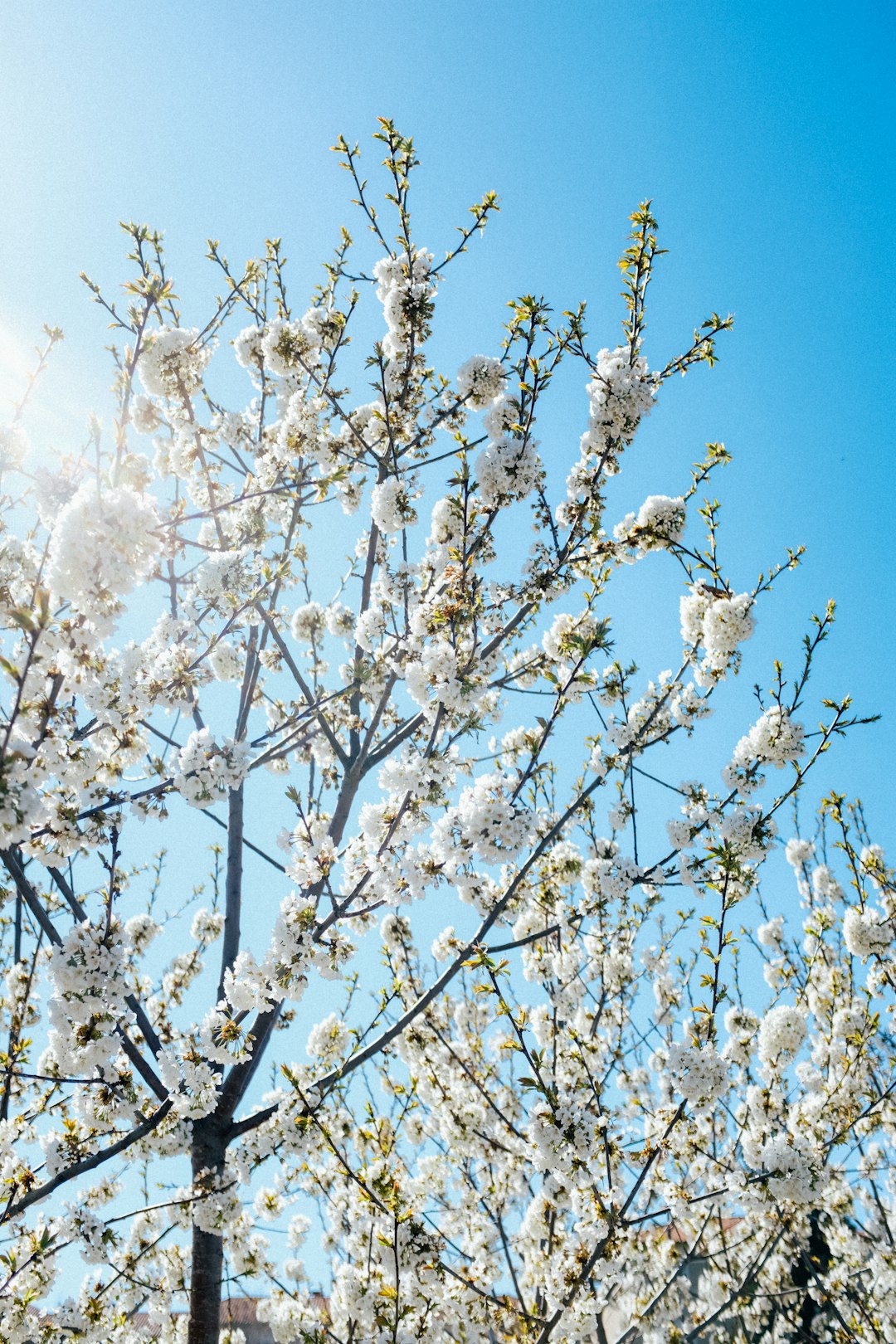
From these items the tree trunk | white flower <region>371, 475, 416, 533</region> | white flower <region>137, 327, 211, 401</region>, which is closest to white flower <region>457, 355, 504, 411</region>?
white flower <region>371, 475, 416, 533</region>

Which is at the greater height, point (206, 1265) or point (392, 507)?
point (392, 507)

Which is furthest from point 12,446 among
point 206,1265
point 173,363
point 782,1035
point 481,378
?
point 782,1035

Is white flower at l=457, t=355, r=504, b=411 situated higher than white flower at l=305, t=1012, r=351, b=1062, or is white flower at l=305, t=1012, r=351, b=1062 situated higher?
white flower at l=457, t=355, r=504, b=411

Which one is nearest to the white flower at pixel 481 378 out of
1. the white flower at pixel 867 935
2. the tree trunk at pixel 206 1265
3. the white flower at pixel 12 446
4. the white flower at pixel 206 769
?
the white flower at pixel 12 446

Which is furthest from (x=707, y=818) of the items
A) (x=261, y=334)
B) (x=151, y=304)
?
(x=261, y=334)

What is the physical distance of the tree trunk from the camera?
190 inches

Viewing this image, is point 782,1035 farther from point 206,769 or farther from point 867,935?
point 206,769

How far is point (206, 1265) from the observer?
505 cm

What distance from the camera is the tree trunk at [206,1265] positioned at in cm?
482

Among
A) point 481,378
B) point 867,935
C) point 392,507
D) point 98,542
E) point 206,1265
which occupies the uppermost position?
point 481,378

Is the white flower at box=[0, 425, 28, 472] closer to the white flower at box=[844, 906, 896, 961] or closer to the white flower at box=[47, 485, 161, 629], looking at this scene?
the white flower at box=[47, 485, 161, 629]

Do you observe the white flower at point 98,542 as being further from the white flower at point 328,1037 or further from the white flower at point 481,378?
the white flower at point 328,1037

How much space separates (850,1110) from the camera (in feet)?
19.7

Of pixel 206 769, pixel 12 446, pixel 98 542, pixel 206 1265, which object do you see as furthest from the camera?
pixel 206 1265
